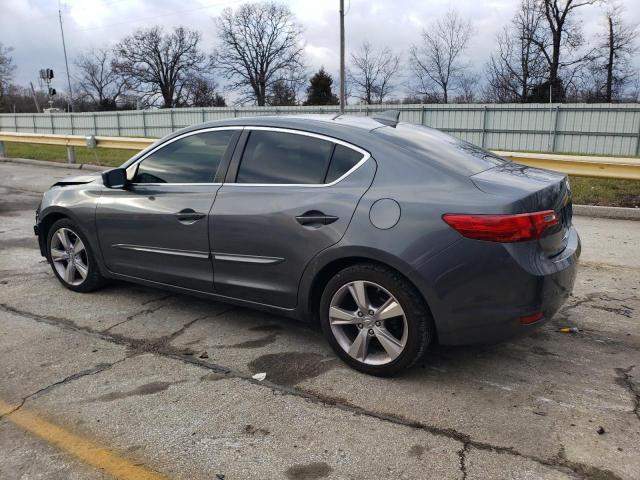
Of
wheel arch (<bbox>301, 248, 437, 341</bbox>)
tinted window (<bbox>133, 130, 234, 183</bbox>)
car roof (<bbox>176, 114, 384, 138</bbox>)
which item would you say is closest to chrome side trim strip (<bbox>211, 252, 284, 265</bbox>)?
wheel arch (<bbox>301, 248, 437, 341</bbox>)

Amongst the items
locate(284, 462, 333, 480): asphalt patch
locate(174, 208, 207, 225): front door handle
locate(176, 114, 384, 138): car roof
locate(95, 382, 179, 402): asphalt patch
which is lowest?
locate(284, 462, 333, 480): asphalt patch

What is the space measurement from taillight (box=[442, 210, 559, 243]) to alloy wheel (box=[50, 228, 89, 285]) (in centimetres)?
345

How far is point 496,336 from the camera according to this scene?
10.4 ft

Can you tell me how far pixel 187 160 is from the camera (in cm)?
431

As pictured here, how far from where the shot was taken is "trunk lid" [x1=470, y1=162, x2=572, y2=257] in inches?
Result: 123

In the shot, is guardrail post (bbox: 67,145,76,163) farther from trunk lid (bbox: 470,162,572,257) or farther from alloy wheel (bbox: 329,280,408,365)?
trunk lid (bbox: 470,162,572,257)

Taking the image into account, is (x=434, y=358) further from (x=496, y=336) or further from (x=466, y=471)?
(x=466, y=471)

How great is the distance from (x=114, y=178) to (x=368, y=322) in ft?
7.96

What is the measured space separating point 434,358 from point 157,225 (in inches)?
89.8

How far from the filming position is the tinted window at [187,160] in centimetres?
415

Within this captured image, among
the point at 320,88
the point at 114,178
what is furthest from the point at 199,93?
the point at 114,178

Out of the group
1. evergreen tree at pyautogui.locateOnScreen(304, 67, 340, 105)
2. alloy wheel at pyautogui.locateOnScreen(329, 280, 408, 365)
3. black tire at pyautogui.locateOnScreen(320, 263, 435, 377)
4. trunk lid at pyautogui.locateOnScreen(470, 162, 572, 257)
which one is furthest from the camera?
evergreen tree at pyautogui.locateOnScreen(304, 67, 340, 105)

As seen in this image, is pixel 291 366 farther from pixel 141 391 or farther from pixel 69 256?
pixel 69 256

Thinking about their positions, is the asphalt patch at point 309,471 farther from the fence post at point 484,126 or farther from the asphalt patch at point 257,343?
the fence post at point 484,126
